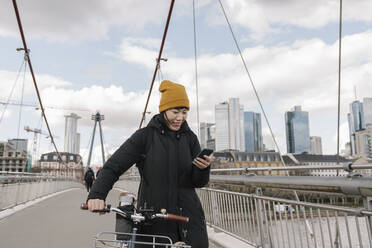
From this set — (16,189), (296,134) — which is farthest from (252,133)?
(16,189)

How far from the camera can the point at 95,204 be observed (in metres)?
1.77

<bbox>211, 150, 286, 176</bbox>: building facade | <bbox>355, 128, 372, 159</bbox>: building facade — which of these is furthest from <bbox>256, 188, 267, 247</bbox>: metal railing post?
<bbox>355, 128, 372, 159</bbox>: building facade

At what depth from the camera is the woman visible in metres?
1.92

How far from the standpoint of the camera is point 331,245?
2705 mm

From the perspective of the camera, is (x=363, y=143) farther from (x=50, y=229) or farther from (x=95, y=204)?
(x=95, y=204)

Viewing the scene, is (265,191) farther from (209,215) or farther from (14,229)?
(14,229)

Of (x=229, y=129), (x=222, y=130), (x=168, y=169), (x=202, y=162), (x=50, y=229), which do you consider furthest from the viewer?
(x=222, y=130)

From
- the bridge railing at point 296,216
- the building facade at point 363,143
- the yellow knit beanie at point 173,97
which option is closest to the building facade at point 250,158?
the building facade at point 363,143

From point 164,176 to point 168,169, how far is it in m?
0.05

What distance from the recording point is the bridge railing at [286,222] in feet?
8.12

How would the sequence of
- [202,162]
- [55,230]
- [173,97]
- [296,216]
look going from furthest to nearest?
[55,230], [296,216], [173,97], [202,162]

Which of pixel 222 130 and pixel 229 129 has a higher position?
pixel 229 129

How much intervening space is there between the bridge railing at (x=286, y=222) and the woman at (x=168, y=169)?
1.09 metres

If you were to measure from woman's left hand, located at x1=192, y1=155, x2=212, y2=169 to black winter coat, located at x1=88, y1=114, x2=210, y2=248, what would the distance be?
0.26 feet
